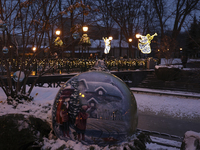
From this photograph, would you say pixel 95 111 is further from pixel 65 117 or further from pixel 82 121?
pixel 65 117

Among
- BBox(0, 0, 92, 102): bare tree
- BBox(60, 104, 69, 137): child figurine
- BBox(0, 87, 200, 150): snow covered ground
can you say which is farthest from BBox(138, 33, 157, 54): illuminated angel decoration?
BBox(60, 104, 69, 137): child figurine

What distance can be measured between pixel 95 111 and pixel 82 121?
281 millimetres

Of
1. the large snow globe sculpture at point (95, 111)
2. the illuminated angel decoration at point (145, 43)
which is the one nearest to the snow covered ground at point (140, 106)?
the large snow globe sculpture at point (95, 111)

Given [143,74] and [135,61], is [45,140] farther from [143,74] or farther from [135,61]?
[135,61]

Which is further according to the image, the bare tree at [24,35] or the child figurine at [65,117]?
the bare tree at [24,35]

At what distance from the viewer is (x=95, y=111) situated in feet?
9.04

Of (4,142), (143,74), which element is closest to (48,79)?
(143,74)

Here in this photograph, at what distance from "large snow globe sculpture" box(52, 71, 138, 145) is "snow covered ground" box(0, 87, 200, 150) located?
20 centimetres

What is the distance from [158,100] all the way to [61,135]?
9.05m

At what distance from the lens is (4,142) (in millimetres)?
2852

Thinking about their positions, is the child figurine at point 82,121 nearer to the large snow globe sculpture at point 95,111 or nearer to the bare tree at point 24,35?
the large snow globe sculpture at point 95,111

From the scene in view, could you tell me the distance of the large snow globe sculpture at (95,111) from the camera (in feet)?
9.11

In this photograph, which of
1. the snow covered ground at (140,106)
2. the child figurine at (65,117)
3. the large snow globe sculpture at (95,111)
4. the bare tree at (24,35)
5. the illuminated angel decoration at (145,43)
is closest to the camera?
the large snow globe sculpture at (95,111)

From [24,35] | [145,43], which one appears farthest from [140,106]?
[145,43]
